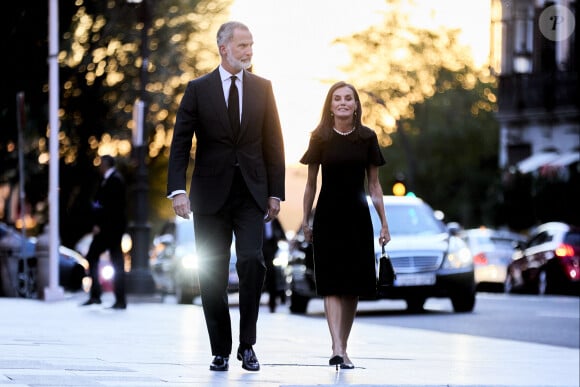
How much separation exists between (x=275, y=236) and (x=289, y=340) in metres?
8.42

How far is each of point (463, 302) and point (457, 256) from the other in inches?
35.0

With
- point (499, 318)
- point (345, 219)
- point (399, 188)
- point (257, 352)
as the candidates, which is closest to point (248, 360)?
point (345, 219)

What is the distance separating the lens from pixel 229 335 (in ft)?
32.8

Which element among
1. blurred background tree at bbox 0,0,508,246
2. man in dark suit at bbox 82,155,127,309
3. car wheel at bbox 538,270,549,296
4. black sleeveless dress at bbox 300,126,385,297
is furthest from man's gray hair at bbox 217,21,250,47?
car wheel at bbox 538,270,549,296

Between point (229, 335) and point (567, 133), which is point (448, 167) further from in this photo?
point (229, 335)

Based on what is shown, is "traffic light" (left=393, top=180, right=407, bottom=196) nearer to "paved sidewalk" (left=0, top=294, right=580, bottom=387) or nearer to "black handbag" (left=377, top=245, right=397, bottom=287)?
"paved sidewalk" (left=0, top=294, right=580, bottom=387)

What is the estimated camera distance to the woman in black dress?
35.0ft

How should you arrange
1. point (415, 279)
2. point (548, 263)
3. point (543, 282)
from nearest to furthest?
point (415, 279), point (548, 263), point (543, 282)

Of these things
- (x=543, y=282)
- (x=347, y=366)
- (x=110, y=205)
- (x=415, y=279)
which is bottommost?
(x=543, y=282)

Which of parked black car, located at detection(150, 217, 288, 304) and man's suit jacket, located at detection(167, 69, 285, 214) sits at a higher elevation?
man's suit jacket, located at detection(167, 69, 285, 214)

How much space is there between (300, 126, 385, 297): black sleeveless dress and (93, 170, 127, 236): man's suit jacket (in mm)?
9813

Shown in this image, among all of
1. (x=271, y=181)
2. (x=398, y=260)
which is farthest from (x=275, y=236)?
(x=271, y=181)

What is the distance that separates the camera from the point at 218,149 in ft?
32.7

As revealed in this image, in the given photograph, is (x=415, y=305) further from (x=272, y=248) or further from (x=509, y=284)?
(x=509, y=284)
